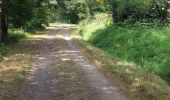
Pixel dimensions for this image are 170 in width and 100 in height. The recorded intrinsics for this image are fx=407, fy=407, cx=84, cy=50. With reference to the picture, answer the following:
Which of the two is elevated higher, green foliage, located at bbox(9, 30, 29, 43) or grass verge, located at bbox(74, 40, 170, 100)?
grass verge, located at bbox(74, 40, 170, 100)

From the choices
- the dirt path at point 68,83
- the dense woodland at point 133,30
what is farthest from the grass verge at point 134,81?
the dense woodland at point 133,30

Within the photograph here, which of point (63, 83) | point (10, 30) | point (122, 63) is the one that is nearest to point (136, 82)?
Answer: point (63, 83)

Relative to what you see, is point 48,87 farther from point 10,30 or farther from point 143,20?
point 10,30

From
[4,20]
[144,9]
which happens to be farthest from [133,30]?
[4,20]

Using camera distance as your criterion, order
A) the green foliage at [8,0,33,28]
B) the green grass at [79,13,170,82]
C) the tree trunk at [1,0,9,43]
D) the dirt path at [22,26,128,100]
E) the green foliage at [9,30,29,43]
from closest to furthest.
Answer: the dirt path at [22,26,128,100] → the green grass at [79,13,170,82] → the tree trunk at [1,0,9,43] → the green foliage at [8,0,33,28] → the green foliage at [9,30,29,43]

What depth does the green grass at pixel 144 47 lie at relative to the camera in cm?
1884

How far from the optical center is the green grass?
1884 centimetres

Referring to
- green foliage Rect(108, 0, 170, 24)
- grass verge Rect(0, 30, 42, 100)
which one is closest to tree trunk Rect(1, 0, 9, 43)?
grass verge Rect(0, 30, 42, 100)

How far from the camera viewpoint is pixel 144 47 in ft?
74.2

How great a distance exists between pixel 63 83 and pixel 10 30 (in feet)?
87.8

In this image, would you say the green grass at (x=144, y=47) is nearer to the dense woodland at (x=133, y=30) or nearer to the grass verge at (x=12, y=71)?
the dense woodland at (x=133, y=30)

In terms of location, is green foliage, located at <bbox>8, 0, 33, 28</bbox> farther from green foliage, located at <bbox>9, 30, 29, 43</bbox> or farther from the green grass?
the green grass

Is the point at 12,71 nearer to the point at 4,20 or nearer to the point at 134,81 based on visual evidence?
the point at 134,81

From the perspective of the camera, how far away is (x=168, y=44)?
20.9 m
